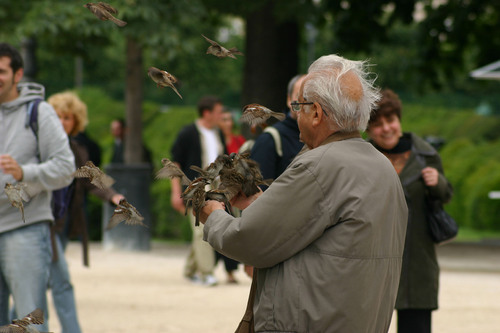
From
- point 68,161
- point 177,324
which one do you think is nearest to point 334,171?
point 68,161

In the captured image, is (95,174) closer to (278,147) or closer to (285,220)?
(285,220)

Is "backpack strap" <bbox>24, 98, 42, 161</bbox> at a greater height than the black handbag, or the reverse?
"backpack strap" <bbox>24, 98, 42, 161</bbox>

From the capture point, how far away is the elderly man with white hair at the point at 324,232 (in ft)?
10.4

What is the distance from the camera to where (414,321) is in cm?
553

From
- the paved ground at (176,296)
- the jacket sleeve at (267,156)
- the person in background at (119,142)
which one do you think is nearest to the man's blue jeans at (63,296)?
the paved ground at (176,296)

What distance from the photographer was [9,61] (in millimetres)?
5281

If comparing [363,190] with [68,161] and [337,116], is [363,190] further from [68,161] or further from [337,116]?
[68,161]

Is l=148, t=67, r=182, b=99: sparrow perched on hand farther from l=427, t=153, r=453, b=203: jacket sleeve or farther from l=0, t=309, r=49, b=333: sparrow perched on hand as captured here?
l=427, t=153, r=453, b=203: jacket sleeve

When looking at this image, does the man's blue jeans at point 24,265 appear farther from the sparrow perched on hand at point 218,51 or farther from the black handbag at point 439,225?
the black handbag at point 439,225

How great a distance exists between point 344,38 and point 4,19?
604 cm

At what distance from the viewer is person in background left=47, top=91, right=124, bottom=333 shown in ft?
21.1

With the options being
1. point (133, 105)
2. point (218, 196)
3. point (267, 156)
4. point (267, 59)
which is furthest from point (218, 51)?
point (133, 105)

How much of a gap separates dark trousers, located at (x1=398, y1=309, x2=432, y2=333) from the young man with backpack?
2.15m

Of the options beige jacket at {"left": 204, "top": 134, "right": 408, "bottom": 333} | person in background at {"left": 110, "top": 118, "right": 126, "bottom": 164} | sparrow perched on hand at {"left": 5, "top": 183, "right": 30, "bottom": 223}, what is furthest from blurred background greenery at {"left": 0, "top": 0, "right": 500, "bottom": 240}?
beige jacket at {"left": 204, "top": 134, "right": 408, "bottom": 333}
